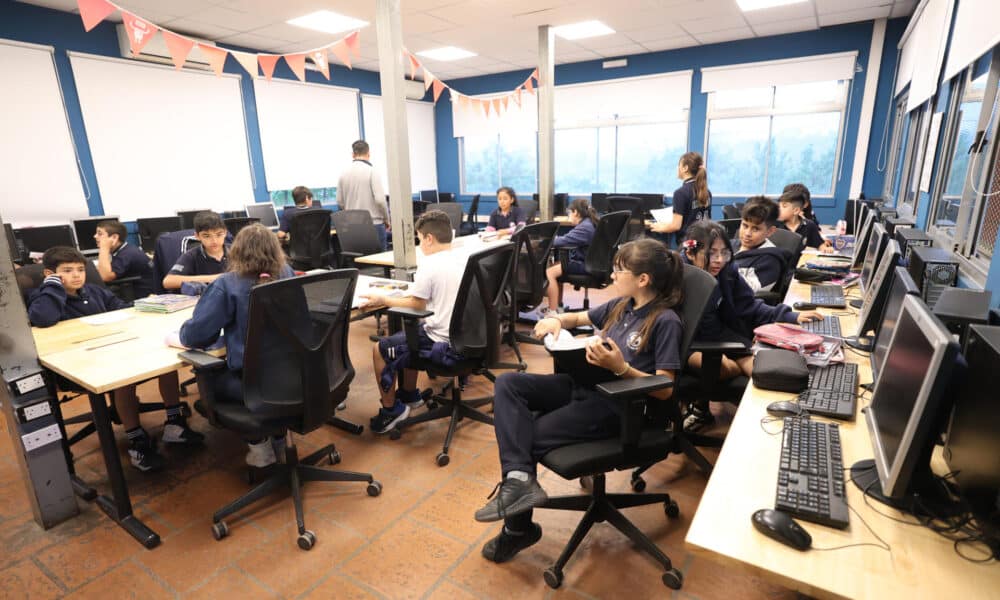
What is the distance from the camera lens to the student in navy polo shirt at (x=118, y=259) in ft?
11.8

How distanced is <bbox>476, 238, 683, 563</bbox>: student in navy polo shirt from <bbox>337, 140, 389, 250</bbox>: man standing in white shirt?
4.01 m

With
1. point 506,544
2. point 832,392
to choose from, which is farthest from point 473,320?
point 832,392

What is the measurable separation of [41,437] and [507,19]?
17.8 ft

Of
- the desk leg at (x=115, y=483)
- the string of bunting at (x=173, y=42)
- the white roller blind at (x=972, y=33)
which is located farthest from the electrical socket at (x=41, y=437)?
the white roller blind at (x=972, y=33)

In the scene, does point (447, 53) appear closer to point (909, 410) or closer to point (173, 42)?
point (173, 42)

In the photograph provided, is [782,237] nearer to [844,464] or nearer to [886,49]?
[844,464]

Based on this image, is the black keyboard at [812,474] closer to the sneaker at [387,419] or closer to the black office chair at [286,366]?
the black office chair at [286,366]

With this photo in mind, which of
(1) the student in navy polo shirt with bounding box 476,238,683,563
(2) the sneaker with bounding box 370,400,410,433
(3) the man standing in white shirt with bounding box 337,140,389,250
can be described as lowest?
(2) the sneaker with bounding box 370,400,410,433

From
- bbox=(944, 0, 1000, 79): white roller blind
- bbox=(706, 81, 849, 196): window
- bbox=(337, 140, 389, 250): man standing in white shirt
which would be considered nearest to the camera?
bbox=(944, 0, 1000, 79): white roller blind

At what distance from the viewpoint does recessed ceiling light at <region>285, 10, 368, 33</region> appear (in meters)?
5.28

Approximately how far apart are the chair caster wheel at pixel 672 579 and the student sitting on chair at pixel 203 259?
289 centimetres

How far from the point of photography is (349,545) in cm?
199

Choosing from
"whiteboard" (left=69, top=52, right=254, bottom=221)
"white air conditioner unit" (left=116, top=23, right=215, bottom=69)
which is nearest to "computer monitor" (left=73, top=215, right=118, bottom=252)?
"whiteboard" (left=69, top=52, right=254, bottom=221)

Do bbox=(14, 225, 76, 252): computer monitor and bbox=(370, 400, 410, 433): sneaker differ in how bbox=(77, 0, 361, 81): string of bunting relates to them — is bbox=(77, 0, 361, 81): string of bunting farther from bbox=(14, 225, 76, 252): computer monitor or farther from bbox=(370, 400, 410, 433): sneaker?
bbox=(370, 400, 410, 433): sneaker
